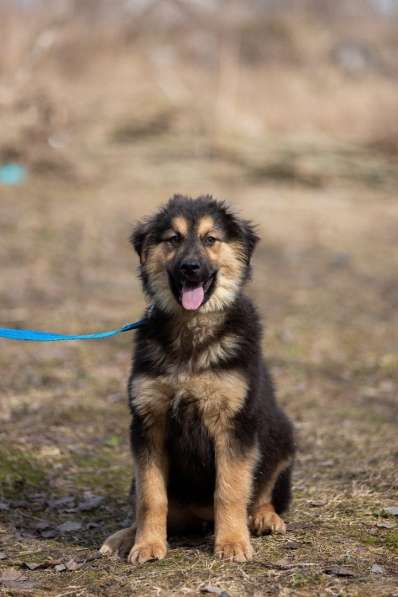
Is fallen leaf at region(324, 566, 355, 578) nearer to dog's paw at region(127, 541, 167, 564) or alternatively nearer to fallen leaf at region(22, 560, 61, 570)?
dog's paw at region(127, 541, 167, 564)

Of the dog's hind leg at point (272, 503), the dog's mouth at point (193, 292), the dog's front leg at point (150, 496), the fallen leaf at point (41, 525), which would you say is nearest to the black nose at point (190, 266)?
the dog's mouth at point (193, 292)

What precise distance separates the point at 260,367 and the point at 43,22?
1827cm

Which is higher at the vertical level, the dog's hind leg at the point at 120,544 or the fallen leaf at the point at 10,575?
the dog's hind leg at the point at 120,544

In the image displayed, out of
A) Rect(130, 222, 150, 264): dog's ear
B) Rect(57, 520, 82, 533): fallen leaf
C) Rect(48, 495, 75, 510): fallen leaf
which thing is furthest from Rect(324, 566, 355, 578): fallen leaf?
Rect(48, 495, 75, 510): fallen leaf

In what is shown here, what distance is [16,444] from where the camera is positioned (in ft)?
21.1

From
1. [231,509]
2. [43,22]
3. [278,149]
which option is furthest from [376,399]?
[43,22]

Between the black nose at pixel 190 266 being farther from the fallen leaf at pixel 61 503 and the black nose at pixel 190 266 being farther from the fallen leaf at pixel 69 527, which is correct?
the fallen leaf at pixel 61 503

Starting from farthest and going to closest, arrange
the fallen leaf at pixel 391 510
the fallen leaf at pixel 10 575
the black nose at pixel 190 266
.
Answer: the fallen leaf at pixel 391 510 < the black nose at pixel 190 266 < the fallen leaf at pixel 10 575

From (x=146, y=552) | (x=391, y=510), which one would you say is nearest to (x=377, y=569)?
(x=391, y=510)

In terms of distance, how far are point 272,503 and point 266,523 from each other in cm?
25

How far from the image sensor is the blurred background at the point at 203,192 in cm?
672

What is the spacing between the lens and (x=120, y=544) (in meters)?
4.60

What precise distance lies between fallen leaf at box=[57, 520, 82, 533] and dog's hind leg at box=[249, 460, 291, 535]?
129 centimetres

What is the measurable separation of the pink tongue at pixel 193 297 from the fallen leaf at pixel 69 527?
1915mm
